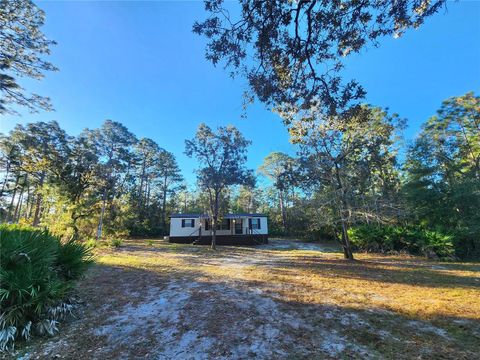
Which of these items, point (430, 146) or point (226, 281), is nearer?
point (226, 281)

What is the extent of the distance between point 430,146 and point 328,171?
10150mm

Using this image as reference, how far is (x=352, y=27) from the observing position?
4453mm

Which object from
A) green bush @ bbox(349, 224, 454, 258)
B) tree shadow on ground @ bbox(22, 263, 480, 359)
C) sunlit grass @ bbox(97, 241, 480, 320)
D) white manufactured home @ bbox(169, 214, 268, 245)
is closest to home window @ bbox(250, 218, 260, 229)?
white manufactured home @ bbox(169, 214, 268, 245)

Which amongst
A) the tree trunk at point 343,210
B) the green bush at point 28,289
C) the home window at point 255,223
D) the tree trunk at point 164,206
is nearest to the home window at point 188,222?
the home window at point 255,223

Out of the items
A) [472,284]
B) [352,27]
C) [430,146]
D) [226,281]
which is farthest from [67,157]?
[430,146]

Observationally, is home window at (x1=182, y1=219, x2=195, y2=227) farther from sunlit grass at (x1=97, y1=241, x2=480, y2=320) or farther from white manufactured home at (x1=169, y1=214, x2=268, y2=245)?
sunlit grass at (x1=97, y1=241, x2=480, y2=320)

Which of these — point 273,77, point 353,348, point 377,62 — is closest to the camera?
point 353,348

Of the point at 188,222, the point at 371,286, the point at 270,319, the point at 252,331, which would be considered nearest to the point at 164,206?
the point at 188,222

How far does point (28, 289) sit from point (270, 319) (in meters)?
3.60

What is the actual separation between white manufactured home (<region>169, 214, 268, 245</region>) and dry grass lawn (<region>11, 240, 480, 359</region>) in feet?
46.7

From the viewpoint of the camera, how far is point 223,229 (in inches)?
881

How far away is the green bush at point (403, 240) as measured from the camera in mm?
11312

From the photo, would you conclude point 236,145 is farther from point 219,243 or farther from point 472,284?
point 472,284

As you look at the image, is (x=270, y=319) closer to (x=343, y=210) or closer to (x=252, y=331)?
(x=252, y=331)
